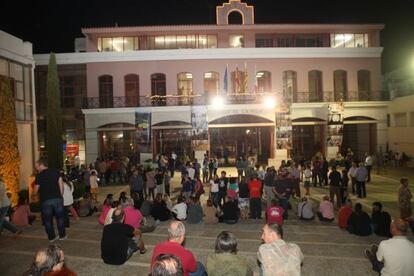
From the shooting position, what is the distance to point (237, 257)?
4.86 metres

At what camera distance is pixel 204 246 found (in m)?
8.96

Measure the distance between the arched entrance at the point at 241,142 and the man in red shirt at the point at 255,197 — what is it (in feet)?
51.6

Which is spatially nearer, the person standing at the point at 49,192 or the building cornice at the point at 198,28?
the person standing at the point at 49,192

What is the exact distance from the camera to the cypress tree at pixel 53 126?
19328 mm

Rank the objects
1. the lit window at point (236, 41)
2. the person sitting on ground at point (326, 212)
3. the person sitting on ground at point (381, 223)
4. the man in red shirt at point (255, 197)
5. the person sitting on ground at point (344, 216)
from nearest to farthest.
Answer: the person sitting on ground at point (381, 223), the person sitting on ground at point (344, 216), the person sitting on ground at point (326, 212), the man in red shirt at point (255, 197), the lit window at point (236, 41)

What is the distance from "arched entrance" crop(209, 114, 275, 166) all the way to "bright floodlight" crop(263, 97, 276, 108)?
1.66 m

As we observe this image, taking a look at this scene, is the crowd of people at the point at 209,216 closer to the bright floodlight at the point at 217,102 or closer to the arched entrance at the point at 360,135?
the bright floodlight at the point at 217,102

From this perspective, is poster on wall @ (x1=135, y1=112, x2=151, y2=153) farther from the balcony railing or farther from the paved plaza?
the paved plaza

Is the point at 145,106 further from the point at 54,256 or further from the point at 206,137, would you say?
the point at 54,256

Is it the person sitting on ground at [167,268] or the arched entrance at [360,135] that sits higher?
the arched entrance at [360,135]

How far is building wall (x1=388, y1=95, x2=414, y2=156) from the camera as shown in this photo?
2595 centimetres

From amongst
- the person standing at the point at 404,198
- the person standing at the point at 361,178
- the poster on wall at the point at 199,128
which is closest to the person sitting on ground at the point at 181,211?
the person standing at the point at 404,198

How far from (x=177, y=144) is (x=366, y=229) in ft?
64.0

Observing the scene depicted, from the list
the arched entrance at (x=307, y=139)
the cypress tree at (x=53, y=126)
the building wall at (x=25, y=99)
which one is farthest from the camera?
the arched entrance at (x=307, y=139)
